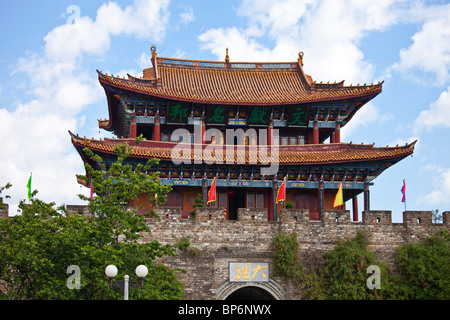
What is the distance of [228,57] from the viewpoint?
3584cm

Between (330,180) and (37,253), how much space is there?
15.5 metres

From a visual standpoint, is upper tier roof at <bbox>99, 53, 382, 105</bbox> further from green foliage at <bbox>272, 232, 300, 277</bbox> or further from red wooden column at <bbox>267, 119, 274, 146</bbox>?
green foliage at <bbox>272, 232, 300, 277</bbox>

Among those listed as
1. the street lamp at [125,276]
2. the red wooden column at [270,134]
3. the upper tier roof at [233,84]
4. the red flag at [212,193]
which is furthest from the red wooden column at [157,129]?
the street lamp at [125,276]

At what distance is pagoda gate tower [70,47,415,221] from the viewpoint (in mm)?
29047

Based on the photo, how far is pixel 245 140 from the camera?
3167 cm

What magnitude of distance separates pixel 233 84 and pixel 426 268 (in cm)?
1507

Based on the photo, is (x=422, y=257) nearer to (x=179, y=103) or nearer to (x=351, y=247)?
(x=351, y=247)

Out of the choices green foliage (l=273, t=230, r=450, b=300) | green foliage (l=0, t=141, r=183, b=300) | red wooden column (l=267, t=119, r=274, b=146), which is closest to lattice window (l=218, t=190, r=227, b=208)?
red wooden column (l=267, t=119, r=274, b=146)

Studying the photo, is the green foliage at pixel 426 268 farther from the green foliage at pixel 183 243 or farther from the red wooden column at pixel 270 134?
the red wooden column at pixel 270 134

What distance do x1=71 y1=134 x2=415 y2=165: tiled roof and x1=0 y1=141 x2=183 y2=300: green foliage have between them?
872 centimetres

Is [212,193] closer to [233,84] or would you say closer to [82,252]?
[233,84]

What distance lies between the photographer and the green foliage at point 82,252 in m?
17.8

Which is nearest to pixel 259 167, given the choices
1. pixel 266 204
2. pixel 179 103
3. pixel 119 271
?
pixel 266 204

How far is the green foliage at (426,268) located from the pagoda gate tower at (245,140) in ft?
18.9
